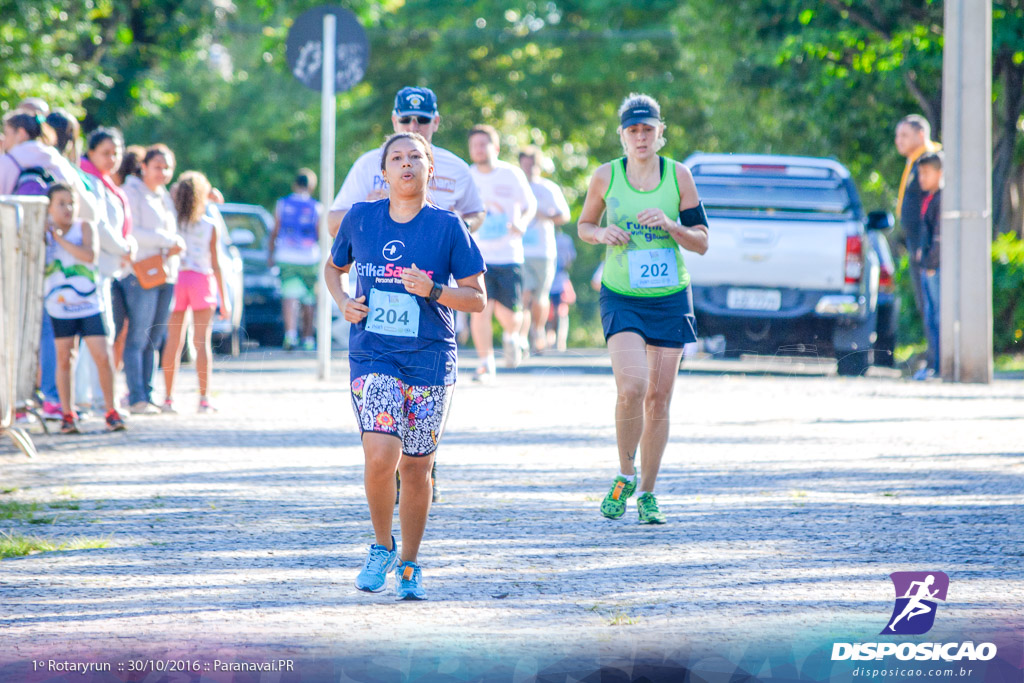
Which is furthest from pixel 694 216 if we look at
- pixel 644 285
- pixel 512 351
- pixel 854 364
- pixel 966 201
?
pixel 854 364

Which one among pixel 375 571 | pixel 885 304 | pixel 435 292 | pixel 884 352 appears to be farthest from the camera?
pixel 884 352

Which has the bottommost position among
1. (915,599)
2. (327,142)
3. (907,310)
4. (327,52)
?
(915,599)

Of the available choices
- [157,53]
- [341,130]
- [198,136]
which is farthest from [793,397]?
[198,136]

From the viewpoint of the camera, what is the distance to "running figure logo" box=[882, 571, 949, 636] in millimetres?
4914

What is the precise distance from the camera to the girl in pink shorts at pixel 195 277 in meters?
11.2

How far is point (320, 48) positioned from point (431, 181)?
7463 mm

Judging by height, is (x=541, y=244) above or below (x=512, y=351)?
above

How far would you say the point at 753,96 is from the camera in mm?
27859

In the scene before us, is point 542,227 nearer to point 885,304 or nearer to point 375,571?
point 885,304

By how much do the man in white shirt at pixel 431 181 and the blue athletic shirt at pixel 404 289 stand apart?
130cm

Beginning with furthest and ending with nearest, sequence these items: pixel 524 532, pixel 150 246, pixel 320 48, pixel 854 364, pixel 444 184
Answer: pixel 854 364
pixel 320 48
pixel 150 246
pixel 444 184
pixel 524 532

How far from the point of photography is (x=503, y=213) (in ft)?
42.8

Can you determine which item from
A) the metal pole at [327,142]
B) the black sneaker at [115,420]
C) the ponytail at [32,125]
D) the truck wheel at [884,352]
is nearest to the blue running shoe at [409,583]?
the black sneaker at [115,420]

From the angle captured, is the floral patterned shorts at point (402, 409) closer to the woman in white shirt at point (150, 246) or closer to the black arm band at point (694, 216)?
the black arm band at point (694, 216)
